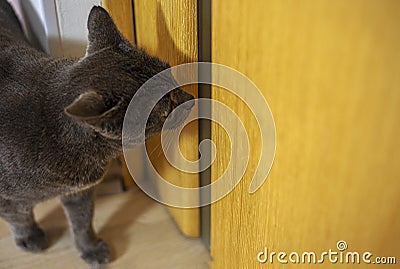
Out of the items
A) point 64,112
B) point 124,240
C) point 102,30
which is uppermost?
point 102,30

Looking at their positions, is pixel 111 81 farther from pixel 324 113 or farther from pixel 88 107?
pixel 324 113

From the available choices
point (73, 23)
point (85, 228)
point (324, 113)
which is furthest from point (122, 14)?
point (324, 113)

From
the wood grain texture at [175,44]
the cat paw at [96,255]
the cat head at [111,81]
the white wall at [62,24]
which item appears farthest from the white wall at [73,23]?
the cat paw at [96,255]

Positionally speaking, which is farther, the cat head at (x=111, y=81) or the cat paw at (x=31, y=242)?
the cat paw at (x=31, y=242)

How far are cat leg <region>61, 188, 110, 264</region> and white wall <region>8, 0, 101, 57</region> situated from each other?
0.37 metres

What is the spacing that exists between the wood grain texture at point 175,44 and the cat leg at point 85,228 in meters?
0.19

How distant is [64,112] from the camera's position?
736 mm

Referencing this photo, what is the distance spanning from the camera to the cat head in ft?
2.27

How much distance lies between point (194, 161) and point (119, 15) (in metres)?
0.40

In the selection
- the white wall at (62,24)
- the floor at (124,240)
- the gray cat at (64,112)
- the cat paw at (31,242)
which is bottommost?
the floor at (124,240)

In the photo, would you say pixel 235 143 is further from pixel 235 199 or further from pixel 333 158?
pixel 333 158

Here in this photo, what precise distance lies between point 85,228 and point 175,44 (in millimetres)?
507

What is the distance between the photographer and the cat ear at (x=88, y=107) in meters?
0.64

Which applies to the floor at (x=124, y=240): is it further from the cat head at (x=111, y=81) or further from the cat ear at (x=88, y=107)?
the cat ear at (x=88, y=107)
